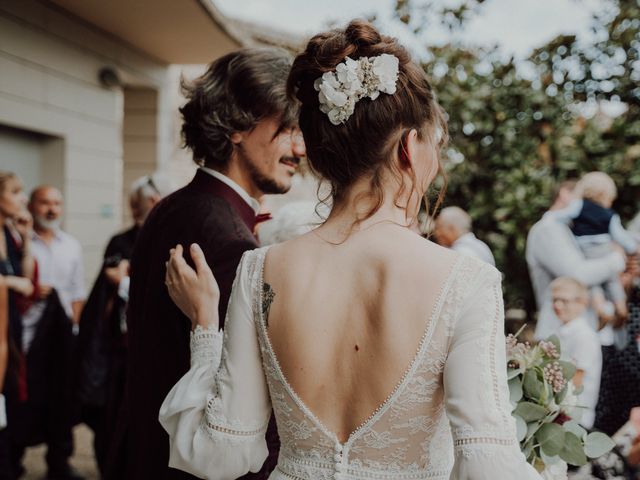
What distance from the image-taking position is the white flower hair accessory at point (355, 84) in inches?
61.4

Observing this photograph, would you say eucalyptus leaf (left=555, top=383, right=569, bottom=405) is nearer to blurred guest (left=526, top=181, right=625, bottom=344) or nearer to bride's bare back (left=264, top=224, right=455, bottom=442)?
bride's bare back (left=264, top=224, right=455, bottom=442)

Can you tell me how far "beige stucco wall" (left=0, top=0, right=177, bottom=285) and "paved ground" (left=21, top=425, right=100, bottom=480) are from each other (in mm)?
2135

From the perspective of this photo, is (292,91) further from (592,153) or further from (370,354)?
(592,153)

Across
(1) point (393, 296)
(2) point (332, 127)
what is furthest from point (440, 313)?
(2) point (332, 127)

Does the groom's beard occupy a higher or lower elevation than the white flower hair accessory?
lower

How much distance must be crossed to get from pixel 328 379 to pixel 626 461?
3.15 m

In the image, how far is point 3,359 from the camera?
165 inches

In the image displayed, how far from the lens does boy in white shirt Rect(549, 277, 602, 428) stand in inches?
189

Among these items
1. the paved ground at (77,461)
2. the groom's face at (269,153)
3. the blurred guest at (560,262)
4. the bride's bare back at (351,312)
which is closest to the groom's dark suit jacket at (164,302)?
the groom's face at (269,153)

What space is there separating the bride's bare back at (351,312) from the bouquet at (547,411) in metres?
0.74

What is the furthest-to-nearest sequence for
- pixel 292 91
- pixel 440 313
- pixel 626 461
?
pixel 626 461, pixel 292 91, pixel 440 313

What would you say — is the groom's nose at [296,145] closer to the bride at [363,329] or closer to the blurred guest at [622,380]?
the bride at [363,329]

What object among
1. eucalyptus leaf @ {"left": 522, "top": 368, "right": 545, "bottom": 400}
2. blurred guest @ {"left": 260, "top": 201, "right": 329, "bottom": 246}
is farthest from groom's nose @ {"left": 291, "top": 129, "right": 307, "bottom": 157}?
eucalyptus leaf @ {"left": 522, "top": 368, "right": 545, "bottom": 400}

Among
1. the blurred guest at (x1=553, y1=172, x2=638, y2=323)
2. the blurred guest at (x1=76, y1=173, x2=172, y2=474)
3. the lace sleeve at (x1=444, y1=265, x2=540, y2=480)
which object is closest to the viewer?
the lace sleeve at (x1=444, y1=265, x2=540, y2=480)
